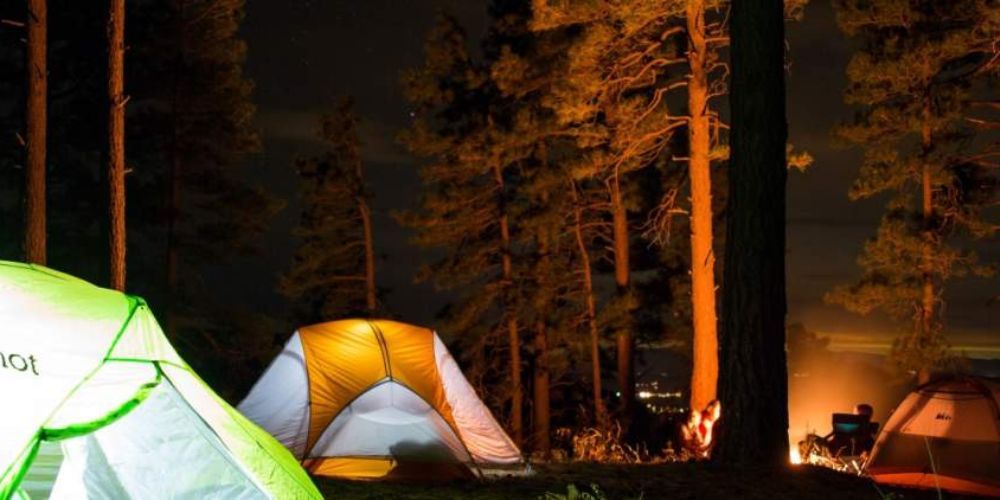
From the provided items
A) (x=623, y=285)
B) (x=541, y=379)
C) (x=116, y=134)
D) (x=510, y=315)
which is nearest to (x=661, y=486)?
(x=116, y=134)

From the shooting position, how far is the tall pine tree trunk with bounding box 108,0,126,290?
13562 millimetres

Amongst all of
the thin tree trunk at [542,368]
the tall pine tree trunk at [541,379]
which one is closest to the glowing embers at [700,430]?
the thin tree trunk at [542,368]

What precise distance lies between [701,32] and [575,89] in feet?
6.75

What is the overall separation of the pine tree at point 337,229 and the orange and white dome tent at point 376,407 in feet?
68.0

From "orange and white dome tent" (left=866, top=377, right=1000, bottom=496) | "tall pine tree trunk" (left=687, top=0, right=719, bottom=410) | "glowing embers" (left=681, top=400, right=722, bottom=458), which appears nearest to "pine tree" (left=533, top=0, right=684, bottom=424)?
"tall pine tree trunk" (left=687, top=0, right=719, bottom=410)

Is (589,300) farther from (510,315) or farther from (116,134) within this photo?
(116,134)

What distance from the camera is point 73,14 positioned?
21250mm

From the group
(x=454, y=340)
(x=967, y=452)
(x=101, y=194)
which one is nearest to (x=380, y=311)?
(x=454, y=340)

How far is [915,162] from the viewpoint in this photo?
66.3 feet

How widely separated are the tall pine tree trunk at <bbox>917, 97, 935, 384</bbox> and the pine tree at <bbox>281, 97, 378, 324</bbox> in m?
17.2

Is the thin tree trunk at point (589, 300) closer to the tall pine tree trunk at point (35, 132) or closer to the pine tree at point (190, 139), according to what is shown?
the pine tree at point (190, 139)

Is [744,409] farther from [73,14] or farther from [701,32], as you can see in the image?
[73,14]

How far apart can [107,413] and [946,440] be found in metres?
9.97

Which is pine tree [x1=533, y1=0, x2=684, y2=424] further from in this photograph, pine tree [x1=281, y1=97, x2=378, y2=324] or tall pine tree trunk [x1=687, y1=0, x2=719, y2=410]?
pine tree [x1=281, y1=97, x2=378, y2=324]
